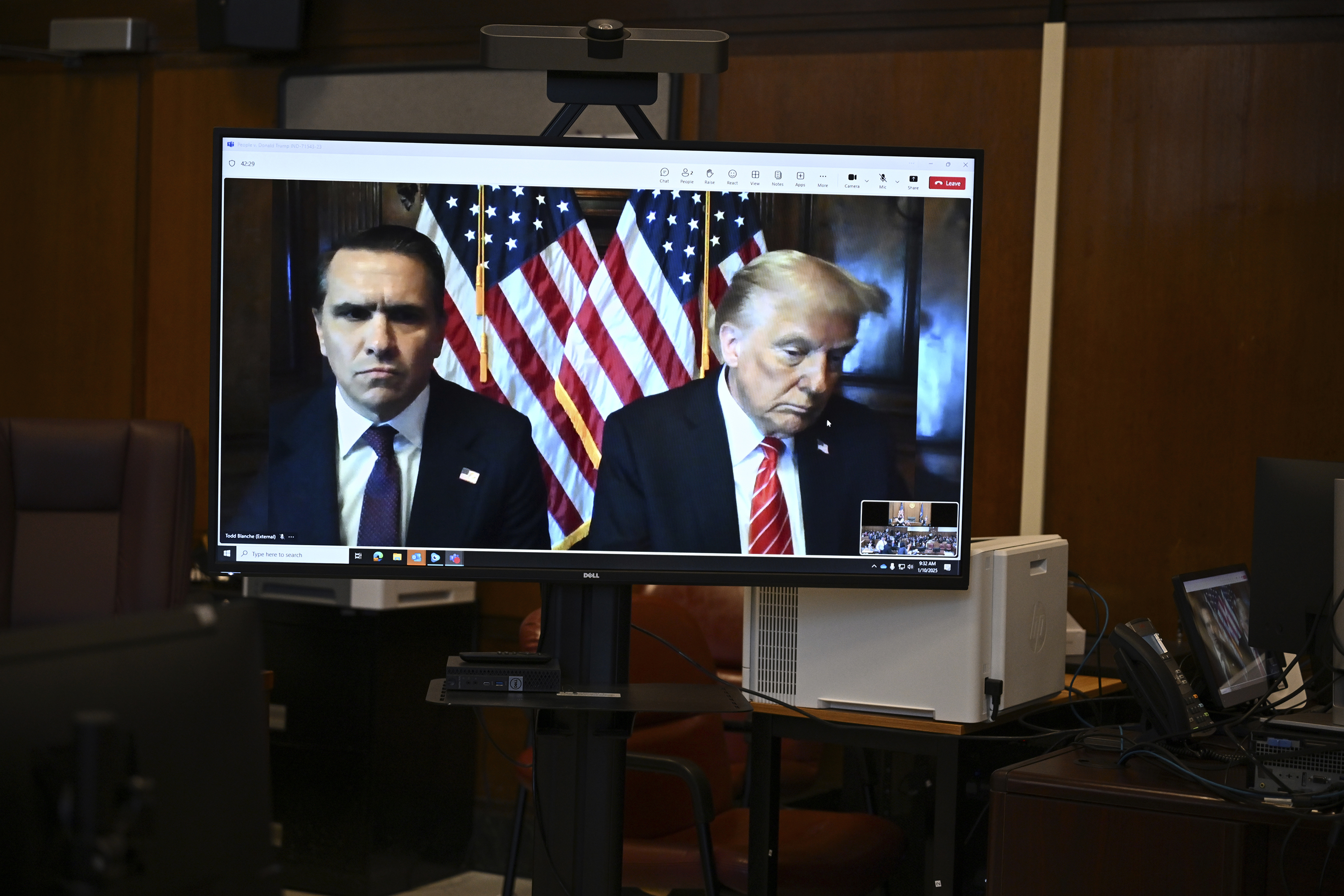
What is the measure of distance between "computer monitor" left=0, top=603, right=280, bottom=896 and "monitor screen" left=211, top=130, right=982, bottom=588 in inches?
38.0

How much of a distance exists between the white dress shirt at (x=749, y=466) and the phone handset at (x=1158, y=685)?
2.06ft

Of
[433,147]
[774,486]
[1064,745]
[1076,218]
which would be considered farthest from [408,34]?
[1064,745]

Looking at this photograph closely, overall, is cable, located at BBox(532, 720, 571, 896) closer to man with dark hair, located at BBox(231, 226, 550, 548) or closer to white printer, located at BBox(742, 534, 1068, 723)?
man with dark hair, located at BBox(231, 226, 550, 548)

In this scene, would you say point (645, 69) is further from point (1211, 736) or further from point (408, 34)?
point (408, 34)

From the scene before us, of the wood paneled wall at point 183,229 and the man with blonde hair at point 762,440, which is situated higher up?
the wood paneled wall at point 183,229

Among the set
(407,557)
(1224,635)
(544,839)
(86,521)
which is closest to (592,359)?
(407,557)

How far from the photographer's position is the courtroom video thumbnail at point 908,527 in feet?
6.88

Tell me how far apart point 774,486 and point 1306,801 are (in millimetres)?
926

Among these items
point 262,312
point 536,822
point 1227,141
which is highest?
point 1227,141

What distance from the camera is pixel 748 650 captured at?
257 cm

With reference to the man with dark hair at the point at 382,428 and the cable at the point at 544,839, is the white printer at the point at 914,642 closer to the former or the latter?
the cable at the point at 544,839

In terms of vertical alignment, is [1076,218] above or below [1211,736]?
above

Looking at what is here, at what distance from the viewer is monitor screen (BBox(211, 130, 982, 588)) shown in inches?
80.3

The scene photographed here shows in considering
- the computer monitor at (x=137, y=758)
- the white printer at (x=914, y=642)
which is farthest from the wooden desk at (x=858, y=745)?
the computer monitor at (x=137, y=758)
